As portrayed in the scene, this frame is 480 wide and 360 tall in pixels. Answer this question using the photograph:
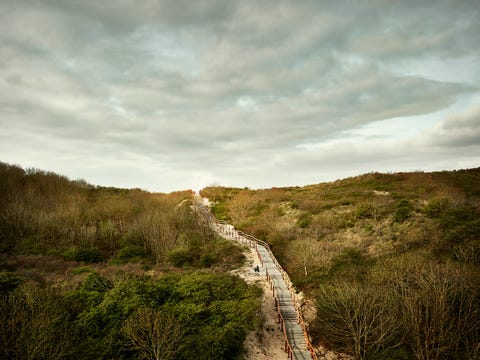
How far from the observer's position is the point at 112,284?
2336 centimetres

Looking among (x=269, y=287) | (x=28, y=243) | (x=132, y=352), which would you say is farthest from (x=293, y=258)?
(x=28, y=243)

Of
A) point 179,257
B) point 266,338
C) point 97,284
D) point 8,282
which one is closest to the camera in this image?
point 266,338

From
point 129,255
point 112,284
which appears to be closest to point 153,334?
point 112,284

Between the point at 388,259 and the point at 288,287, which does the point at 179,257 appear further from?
the point at 388,259

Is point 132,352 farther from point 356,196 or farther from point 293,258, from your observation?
point 356,196

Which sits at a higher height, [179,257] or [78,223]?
[78,223]

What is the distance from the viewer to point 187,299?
20875mm

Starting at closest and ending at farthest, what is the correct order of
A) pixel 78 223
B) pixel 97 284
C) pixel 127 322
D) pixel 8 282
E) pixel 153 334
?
pixel 153 334 → pixel 127 322 → pixel 8 282 → pixel 97 284 → pixel 78 223

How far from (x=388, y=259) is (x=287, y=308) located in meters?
10.2

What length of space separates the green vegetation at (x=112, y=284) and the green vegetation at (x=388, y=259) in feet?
21.8

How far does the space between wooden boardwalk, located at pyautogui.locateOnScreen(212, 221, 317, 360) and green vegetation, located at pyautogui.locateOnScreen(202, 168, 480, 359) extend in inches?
45.6

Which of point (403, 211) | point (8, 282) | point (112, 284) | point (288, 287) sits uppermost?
point (403, 211)

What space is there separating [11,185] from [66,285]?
101 ft

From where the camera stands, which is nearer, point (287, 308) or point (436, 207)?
point (287, 308)
